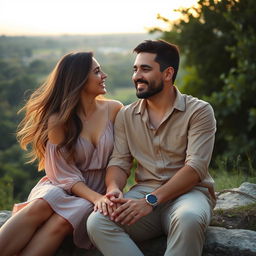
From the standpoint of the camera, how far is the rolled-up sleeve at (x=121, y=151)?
386cm

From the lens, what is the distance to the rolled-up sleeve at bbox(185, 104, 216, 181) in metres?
3.56

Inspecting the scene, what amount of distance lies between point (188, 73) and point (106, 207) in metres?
7.60

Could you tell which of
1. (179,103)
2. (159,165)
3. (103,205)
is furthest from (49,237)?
(179,103)

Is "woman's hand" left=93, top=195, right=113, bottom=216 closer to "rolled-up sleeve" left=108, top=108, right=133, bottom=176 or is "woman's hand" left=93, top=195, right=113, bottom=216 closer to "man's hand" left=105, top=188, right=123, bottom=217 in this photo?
"man's hand" left=105, top=188, right=123, bottom=217

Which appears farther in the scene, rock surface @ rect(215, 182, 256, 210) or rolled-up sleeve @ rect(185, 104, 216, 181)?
rock surface @ rect(215, 182, 256, 210)

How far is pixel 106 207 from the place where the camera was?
3.41 metres

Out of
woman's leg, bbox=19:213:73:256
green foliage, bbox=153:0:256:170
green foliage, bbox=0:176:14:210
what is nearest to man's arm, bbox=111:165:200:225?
woman's leg, bbox=19:213:73:256

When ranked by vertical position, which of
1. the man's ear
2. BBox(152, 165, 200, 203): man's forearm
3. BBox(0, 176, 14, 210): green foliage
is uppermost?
the man's ear

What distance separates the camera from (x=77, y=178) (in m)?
3.81

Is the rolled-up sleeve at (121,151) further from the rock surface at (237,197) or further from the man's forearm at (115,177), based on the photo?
the rock surface at (237,197)

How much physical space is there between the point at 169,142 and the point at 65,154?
85 cm

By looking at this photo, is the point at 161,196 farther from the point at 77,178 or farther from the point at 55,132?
the point at 55,132

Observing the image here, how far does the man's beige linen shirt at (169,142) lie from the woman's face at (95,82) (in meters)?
0.37

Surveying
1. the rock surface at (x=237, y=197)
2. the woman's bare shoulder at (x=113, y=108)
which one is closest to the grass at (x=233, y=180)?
the rock surface at (x=237, y=197)
